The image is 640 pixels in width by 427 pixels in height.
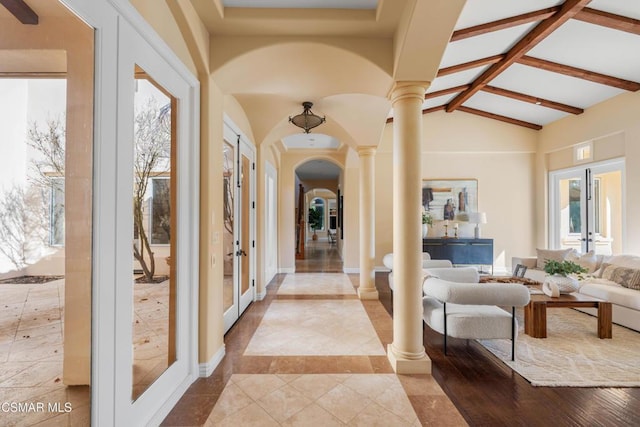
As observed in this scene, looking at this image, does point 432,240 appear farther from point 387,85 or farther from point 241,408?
point 241,408

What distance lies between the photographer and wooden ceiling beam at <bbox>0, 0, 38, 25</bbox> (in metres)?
1.11

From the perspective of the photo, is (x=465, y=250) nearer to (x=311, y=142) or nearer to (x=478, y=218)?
(x=478, y=218)

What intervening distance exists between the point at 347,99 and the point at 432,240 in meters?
4.32

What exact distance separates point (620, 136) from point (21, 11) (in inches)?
311

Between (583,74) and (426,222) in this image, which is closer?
(583,74)

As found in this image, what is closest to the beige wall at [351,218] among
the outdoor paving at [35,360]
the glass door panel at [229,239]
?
the glass door panel at [229,239]

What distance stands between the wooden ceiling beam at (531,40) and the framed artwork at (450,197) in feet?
7.18

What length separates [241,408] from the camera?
2.16 metres

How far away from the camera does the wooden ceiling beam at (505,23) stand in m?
3.76

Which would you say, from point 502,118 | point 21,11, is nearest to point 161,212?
point 21,11

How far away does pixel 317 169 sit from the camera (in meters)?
11.0

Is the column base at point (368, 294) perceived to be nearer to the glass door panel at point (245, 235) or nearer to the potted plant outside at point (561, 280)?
the glass door panel at point (245, 235)

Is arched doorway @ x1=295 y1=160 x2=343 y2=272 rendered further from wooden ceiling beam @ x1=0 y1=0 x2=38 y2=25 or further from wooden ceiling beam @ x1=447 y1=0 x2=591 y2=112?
wooden ceiling beam @ x1=0 y1=0 x2=38 y2=25

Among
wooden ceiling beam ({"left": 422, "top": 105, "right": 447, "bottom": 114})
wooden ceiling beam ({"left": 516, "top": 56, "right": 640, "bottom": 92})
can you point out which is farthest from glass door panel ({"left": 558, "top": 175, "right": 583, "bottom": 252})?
wooden ceiling beam ({"left": 422, "top": 105, "right": 447, "bottom": 114})
